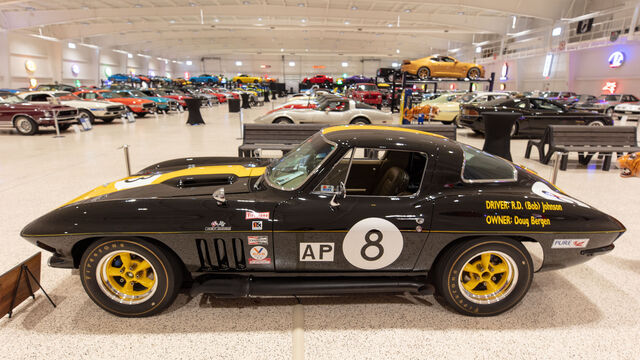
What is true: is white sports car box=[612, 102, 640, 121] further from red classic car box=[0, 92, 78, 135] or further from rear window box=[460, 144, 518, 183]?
red classic car box=[0, 92, 78, 135]

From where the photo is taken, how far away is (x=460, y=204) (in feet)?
8.25

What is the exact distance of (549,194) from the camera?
2.73m

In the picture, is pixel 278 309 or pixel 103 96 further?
pixel 103 96

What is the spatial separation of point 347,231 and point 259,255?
652mm

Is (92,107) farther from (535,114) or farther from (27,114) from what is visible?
(535,114)

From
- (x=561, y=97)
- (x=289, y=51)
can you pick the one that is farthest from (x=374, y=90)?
(x=289, y=51)

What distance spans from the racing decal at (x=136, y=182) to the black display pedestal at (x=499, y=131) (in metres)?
6.70

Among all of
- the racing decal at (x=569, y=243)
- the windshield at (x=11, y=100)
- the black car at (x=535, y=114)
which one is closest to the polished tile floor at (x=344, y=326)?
the racing decal at (x=569, y=243)

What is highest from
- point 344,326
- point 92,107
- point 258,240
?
point 92,107

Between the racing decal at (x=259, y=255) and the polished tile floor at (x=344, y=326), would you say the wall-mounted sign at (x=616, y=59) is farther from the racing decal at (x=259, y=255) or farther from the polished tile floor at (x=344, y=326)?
the racing decal at (x=259, y=255)

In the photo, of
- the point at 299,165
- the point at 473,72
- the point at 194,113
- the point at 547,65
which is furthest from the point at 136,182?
the point at 547,65

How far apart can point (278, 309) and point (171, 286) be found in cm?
82

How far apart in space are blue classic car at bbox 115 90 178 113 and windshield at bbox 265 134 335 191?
54.7ft

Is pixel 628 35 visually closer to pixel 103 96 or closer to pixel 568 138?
pixel 568 138
